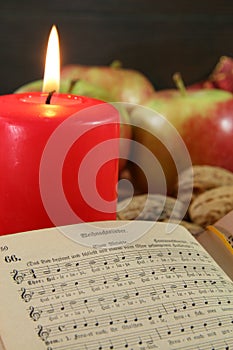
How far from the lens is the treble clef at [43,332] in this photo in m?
0.49

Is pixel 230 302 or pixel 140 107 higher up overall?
pixel 140 107

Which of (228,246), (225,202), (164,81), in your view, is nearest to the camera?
(228,246)

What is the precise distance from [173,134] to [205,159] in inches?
2.0

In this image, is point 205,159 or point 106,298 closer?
point 106,298

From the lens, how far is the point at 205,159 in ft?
3.07

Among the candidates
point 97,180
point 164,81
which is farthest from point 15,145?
point 164,81

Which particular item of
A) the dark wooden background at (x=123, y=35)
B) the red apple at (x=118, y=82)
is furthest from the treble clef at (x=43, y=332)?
the dark wooden background at (x=123, y=35)

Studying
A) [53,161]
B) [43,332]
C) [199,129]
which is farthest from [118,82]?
[43,332]

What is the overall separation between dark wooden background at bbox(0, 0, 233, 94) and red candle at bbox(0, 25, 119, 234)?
651 millimetres

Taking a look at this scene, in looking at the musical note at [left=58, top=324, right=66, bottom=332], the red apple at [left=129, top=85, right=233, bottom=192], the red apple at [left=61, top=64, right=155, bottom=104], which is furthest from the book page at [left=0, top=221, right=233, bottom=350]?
the red apple at [left=61, top=64, right=155, bottom=104]

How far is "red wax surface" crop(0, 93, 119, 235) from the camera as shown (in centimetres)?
56

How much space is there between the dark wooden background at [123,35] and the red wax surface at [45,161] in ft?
2.14

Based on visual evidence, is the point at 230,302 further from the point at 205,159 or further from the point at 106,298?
the point at 205,159

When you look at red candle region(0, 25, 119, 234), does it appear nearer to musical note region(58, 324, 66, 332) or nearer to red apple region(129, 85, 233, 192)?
musical note region(58, 324, 66, 332)
